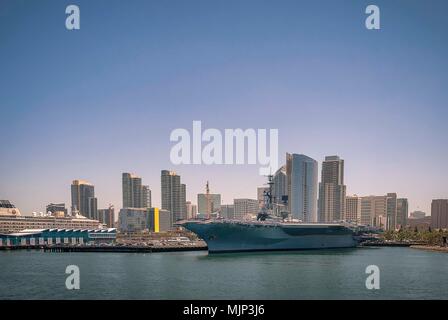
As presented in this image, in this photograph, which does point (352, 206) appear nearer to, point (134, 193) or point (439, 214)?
point (439, 214)

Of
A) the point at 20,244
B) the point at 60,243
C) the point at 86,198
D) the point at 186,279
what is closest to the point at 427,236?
the point at 186,279

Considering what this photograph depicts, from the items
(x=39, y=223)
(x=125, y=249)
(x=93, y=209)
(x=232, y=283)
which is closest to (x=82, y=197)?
(x=93, y=209)

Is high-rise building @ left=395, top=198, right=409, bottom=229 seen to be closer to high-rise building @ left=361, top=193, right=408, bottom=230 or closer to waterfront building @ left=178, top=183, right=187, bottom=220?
high-rise building @ left=361, top=193, right=408, bottom=230

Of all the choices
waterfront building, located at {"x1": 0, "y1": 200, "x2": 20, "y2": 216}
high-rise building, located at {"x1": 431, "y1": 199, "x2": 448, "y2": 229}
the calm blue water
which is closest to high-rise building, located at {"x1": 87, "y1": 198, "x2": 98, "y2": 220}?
waterfront building, located at {"x1": 0, "y1": 200, "x2": 20, "y2": 216}

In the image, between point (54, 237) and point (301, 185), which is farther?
point (301, 185)
